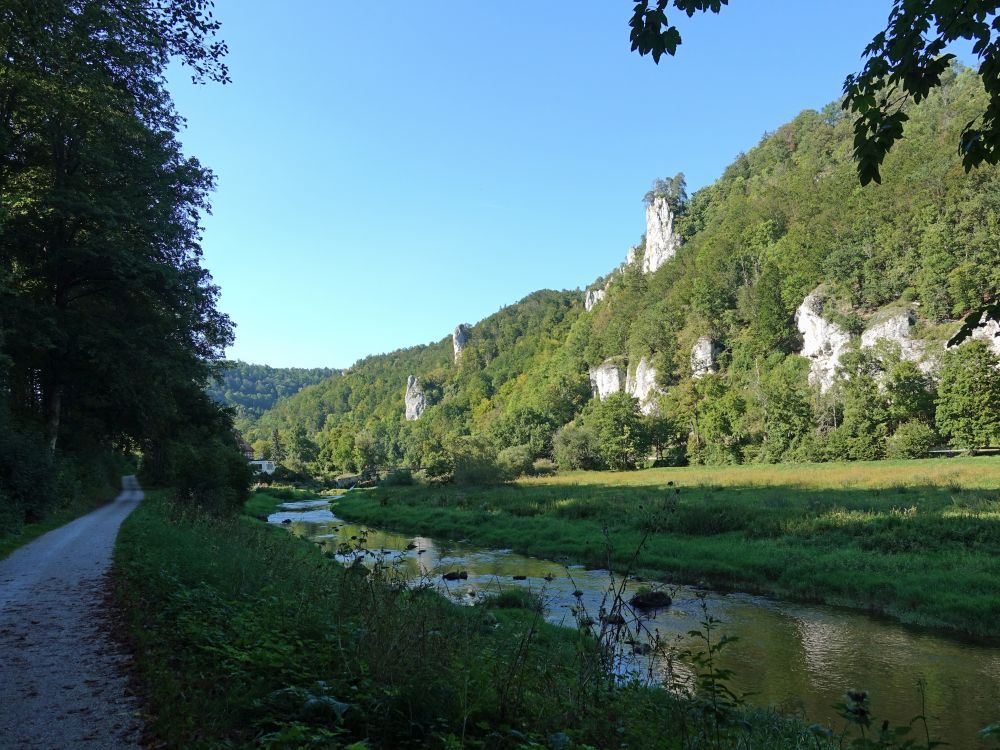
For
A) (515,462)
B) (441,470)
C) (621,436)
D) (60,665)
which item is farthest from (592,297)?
(60,665)

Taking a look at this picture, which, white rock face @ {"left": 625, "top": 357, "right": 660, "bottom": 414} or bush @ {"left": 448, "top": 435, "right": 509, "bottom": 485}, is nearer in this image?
bush @ {"left": 448, "top": 435, "right": 509, "bottom": 485}

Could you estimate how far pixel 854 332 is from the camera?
86062 mm

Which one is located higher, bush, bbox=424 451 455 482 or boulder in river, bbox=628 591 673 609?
bush, bbox=424 451 455 482

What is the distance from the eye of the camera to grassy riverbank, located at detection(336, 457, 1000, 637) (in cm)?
1725

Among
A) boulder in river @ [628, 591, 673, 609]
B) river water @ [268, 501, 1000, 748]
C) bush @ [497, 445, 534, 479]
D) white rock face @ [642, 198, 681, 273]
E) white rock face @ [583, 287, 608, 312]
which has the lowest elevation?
river water @ [268, 501, 1000, 748]

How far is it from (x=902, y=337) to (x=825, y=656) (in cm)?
7962

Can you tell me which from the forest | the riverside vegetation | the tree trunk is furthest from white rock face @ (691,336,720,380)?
the riverside vegetation

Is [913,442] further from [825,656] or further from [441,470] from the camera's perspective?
[825,656]

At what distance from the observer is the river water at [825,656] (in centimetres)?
973

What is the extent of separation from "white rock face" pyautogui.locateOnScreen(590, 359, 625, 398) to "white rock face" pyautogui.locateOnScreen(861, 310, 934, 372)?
57383 mm

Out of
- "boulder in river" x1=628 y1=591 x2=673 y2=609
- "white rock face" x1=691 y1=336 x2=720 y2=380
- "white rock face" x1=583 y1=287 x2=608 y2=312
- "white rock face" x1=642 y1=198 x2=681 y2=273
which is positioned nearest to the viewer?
"boulder in river" x1=628 y1=591 x2=673 y2=609

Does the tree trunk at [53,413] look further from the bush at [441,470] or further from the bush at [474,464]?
the bush at [441,470]

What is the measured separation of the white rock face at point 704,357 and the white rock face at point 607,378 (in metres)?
19.8

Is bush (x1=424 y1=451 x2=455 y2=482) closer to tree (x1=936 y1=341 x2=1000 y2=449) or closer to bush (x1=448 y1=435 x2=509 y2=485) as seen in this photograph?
bush (x1=448 y1=435 x2=509 y2=485)
